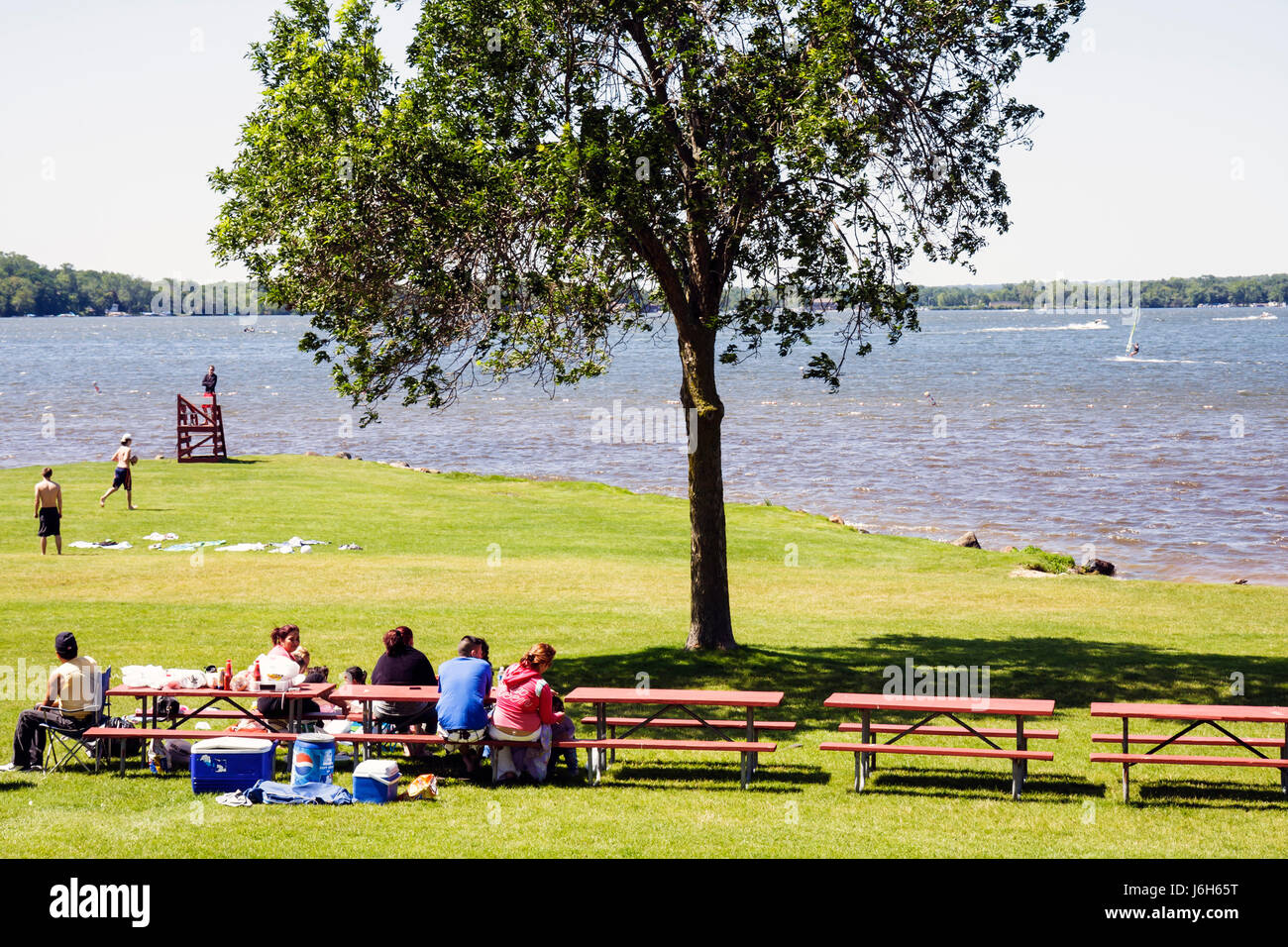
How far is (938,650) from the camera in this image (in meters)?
18.3

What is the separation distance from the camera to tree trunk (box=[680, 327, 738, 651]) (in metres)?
17.2

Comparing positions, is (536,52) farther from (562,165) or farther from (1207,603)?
(1207,603)

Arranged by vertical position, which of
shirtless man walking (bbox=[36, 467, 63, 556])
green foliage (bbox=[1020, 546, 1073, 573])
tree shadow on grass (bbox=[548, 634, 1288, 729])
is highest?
shirtless man walking (bbox=[36, 467, 63, 556])

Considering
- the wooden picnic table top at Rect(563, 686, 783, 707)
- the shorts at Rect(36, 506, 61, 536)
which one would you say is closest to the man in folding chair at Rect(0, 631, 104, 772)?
the wooden picnic table top at Rect(563, 686, 783, 707)

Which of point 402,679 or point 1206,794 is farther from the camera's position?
point 402,679

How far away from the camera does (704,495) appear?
56.7ft

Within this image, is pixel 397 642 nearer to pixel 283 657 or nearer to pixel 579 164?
pixel 283 657

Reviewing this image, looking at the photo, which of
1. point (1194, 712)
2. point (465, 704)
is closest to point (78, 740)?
point (465, 704)

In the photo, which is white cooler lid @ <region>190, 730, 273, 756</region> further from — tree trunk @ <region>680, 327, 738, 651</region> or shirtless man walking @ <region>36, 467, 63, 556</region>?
shirtless man walking @ <region>36, 467, 63, 556</region>

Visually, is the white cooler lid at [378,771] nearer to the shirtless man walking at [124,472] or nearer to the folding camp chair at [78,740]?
the folding camp chair at [78,740]

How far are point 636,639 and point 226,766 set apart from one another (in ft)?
29.8

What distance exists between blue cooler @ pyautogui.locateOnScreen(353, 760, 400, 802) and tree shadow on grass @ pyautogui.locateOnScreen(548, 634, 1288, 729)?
437cm

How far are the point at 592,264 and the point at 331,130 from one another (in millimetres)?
4002

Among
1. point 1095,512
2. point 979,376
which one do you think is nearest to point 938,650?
point 1095,512
